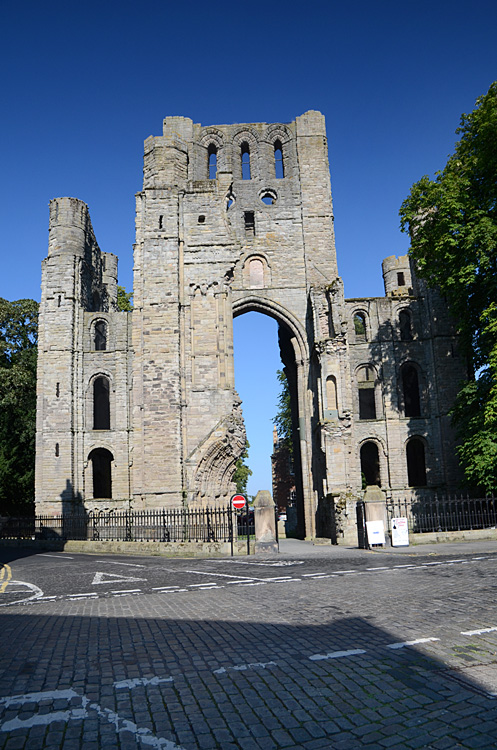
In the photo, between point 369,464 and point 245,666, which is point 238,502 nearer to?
point 245,666

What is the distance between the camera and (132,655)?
5078 millimetres

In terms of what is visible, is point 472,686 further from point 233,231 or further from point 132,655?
point 233,231

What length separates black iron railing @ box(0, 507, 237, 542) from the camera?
19.6 m

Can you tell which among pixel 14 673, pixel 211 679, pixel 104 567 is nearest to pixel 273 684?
pixel 211 679

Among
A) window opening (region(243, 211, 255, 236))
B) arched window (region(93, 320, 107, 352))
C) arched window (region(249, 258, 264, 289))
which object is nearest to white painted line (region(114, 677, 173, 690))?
arched window (region(249, 258, 264, 289))

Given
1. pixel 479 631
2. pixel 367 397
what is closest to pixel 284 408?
pixel 367 397

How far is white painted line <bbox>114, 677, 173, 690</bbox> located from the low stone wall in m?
12.4

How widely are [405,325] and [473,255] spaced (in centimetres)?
1065

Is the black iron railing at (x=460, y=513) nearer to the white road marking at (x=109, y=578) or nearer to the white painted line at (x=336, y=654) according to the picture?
the white road marking at (x=109, y=578)

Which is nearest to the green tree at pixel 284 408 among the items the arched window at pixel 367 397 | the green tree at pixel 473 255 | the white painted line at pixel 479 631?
the arched window at pixel 367 397

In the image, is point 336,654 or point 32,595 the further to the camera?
point 32,595

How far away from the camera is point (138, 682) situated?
14.1ft

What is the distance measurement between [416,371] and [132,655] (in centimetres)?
2779

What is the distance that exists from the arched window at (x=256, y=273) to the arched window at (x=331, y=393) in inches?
256
